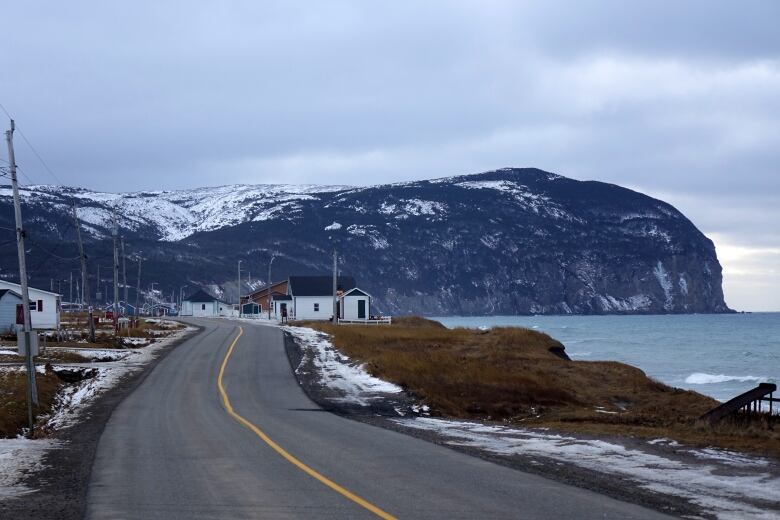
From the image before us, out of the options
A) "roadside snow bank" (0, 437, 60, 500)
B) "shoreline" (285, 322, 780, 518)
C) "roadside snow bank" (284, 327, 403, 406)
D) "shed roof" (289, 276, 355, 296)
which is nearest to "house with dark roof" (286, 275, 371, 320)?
"shed roof" (289, 276, 355, 296)

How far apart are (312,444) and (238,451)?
1.64 metres

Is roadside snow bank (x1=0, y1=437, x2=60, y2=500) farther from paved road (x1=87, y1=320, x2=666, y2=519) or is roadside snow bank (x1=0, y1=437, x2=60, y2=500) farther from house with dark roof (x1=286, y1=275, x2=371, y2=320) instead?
house with dark roof (x1=286, y1=275, x2=371, y2=320)

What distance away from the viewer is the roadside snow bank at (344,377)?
3169 cm

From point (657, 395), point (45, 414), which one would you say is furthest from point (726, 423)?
point (45, 414)

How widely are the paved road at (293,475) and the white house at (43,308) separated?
5497 cm

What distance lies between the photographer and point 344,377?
37500 millimetres

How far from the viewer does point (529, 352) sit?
171 ft

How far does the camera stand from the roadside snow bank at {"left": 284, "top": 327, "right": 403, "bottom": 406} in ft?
104

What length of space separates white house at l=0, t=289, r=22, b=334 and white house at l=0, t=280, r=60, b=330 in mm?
1581

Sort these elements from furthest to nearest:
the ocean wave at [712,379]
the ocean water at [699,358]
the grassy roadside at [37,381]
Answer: the ocean wave at [712,379] < the ocean water at [699,358] < the grassy roadside at [37,381]

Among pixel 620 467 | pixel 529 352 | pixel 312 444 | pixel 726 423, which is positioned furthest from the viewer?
pixel 529 352

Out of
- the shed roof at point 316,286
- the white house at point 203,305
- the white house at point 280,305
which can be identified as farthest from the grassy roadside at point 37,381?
the white house at point 203,305

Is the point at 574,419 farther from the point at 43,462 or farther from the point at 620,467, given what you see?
the point at 43,462

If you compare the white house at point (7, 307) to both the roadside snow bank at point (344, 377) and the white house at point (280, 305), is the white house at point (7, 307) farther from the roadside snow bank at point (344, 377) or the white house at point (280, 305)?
the white house at point (280, 305)
